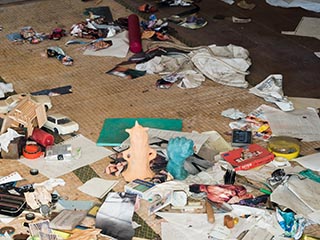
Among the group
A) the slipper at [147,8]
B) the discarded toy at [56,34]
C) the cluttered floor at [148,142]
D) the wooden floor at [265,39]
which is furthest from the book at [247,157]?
the slipper at [147,8]

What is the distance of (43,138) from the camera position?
8.33ft

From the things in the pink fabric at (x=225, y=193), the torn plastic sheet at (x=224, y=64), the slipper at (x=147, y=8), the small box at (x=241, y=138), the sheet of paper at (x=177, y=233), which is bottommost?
the slipper at (x=147, y=8)

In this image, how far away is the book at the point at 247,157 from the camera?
2.42 metres

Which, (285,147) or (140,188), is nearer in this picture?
(140,188)

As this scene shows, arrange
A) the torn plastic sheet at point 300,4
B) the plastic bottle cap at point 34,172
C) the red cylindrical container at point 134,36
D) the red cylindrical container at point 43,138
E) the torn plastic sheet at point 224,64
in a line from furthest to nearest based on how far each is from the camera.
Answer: the torn plastic sheet at point 300,4 < the red cylindrical container at point 134,36 < the torn plastic sheet at point 224,64 < the red cylindrical container at point 43,138 < the plastic bottle cap at point 34,172

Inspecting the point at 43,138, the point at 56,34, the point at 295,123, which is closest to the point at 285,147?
the point at 295,123

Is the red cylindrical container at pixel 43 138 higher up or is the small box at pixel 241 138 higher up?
the red cylindrical container at pixel 43 138

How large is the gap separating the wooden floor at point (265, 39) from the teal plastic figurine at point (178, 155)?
0.89 metres

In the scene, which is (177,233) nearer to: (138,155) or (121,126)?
(138,155)

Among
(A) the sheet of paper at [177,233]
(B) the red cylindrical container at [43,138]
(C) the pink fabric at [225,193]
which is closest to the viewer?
(A) the sheet of paper at [177,233]

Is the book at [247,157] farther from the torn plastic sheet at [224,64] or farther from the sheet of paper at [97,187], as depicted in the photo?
the torn plastic sheet at [224,64]

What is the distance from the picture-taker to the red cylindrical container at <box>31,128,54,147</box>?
8.33ft

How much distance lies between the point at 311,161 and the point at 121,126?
79 cm

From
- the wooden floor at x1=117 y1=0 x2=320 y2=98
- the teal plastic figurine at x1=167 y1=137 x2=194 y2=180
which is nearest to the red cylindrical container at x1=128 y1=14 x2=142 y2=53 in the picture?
the wooden floor at x1=117 y1=0 x2=320 y2=98
